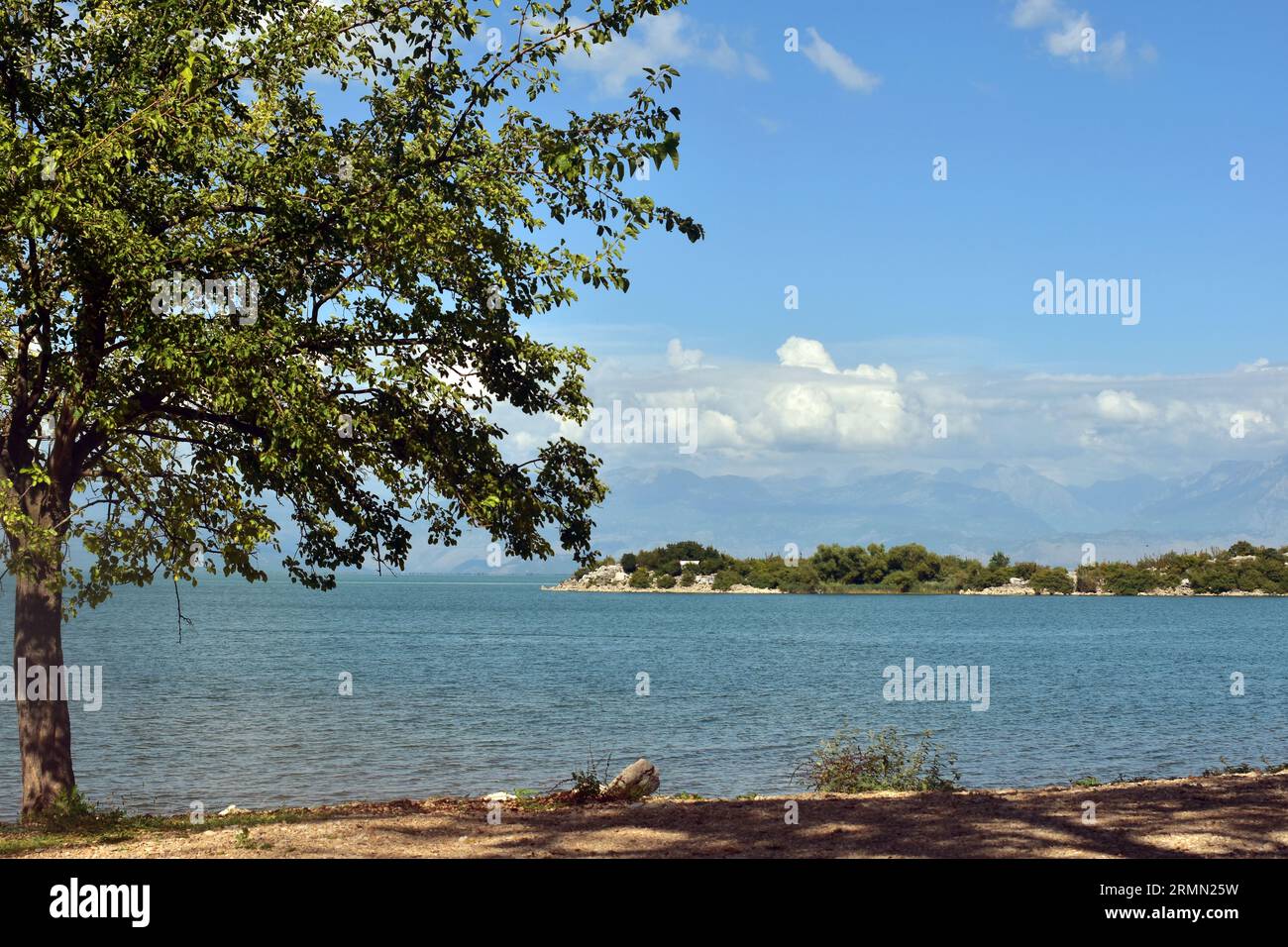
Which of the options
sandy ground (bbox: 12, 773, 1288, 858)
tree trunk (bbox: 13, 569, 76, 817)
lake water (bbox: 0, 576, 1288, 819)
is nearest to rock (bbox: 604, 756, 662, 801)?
sandy ground (bbox: 12, 773, 1288, 858)

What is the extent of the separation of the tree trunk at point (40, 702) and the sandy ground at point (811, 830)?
447 cm

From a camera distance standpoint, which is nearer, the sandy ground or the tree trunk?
the sandy ground

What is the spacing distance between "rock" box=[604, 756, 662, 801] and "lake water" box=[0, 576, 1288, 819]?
1027 cm

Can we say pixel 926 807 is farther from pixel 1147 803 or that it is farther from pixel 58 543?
pixel 58 543

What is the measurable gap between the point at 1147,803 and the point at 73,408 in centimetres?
1682

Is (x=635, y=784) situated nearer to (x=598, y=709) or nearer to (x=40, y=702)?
(x=40, y=702)

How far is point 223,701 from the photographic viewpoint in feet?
187

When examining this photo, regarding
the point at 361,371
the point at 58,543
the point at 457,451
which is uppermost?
the point at 361,371

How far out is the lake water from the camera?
114 ft

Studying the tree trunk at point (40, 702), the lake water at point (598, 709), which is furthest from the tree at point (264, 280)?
the lake water at point (598, 709)

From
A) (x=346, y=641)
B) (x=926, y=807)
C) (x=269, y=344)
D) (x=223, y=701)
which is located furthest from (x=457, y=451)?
(x=346, y=641)

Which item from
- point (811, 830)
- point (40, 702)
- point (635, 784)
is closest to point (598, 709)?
point (635, 784)

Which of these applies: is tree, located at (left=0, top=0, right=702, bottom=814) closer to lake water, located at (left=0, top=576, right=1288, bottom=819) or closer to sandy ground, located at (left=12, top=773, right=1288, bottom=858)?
sandy ground, located at (left=12, top=773, right=1288, bottom=858)
